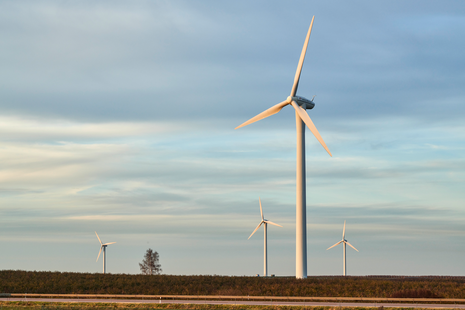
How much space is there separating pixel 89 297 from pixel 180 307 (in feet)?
57.5

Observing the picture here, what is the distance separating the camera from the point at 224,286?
65125 mm

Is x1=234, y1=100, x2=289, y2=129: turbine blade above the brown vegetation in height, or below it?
above

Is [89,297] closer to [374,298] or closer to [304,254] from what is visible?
[304,254]

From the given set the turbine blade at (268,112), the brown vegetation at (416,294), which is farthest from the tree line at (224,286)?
the turbine blade at (268,112)

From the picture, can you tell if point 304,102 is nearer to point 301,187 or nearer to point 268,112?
point 268,112

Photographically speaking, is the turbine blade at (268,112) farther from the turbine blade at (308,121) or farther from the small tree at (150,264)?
the small tree at (150,264)

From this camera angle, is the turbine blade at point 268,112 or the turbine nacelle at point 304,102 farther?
the turbine blade at point 268,112

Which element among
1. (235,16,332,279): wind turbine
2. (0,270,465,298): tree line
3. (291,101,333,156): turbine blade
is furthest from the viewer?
(235,16,332,279): wind turbine

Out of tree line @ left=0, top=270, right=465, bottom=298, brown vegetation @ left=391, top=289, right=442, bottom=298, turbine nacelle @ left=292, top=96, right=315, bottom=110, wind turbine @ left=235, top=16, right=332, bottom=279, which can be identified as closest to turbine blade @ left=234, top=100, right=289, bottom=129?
wind turbine @ left=235, top=16, right=332, bottom=279

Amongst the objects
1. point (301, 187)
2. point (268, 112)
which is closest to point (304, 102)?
point (268, 112)

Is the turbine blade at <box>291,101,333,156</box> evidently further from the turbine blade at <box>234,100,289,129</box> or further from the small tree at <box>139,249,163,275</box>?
the small tree at <box>139,249,163,275</box>

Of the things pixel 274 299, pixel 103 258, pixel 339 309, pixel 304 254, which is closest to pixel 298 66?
pixel 304 254

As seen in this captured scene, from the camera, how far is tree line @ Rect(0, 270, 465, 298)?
58.0 m

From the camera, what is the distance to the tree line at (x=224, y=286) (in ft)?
190
